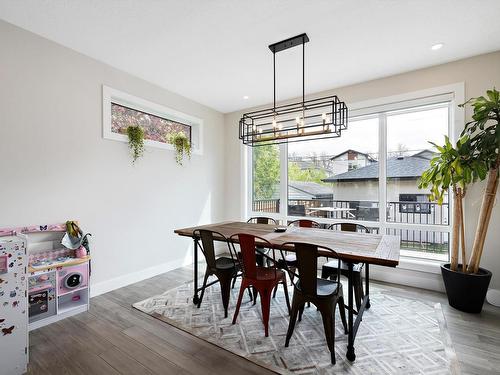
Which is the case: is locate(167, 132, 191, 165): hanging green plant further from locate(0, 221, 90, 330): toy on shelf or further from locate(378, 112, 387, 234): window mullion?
locate(378, 112, 387, 234): window mullion

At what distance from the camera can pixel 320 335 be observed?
88.7 inches

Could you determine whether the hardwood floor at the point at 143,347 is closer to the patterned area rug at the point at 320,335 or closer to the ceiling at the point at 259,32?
the patterned area rug at the point at 320,335

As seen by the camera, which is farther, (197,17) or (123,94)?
(123,94)

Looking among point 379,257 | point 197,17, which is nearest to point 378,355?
point 379,257

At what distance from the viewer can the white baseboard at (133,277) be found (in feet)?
10.3

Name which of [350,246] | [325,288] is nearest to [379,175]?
[350,246]

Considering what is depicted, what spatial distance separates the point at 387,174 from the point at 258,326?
2.86 m

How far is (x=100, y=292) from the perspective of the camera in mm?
3156

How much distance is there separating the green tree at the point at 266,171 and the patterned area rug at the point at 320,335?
233cm

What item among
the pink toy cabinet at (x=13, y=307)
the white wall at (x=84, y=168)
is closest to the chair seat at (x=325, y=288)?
the pink toy cabinet at (x=13, y=307)

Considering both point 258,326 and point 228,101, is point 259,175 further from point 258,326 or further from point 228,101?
point 258,326

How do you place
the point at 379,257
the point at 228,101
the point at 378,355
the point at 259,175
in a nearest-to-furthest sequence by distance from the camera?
the point at 379,257 → the point at 378,355 → the point at 228,101 → the point at 259,175

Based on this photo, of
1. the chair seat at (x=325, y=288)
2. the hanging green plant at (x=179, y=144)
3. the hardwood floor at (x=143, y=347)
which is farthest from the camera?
the hanging green plant at (x=179, y=144)

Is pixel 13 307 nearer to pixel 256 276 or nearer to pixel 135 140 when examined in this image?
pixel 256 276
